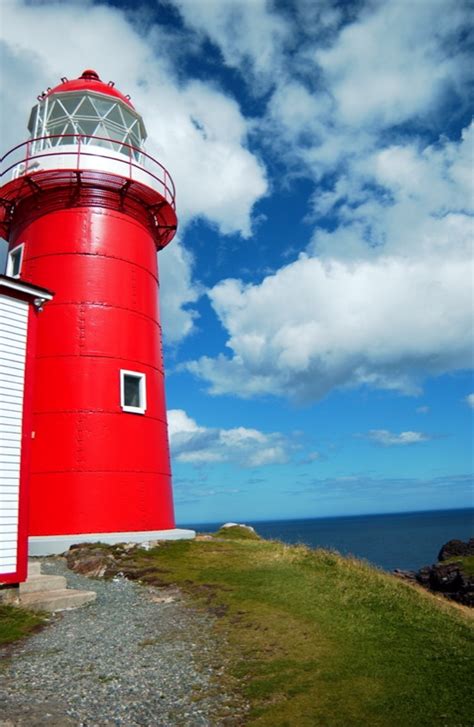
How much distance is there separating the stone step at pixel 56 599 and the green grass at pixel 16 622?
0.20 meters

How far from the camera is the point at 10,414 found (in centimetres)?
1084

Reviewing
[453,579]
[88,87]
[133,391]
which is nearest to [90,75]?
[88,87]

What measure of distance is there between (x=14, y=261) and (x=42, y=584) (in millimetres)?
10792

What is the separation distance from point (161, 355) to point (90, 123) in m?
8.21

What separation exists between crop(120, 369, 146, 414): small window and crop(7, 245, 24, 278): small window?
16.3 feet

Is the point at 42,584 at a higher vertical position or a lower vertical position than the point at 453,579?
higher

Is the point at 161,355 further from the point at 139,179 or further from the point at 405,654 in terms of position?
the point at 405,654

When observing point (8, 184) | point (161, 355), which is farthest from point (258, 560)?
point (8, 184)

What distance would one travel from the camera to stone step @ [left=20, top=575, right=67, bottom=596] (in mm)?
10625

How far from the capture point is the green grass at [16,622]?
336 inches

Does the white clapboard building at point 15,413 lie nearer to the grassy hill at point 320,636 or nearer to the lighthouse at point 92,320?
the grassy hill at point 320,636

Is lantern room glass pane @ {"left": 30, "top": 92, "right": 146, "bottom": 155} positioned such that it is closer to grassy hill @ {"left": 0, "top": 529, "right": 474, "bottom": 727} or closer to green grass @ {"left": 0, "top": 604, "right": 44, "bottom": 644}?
grassy hill @ {"left": 0, "top": 529, "right": 474, "bottom": 727}

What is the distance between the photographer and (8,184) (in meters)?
17.0

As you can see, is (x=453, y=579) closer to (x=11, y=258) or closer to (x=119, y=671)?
(x=11, y=258)
